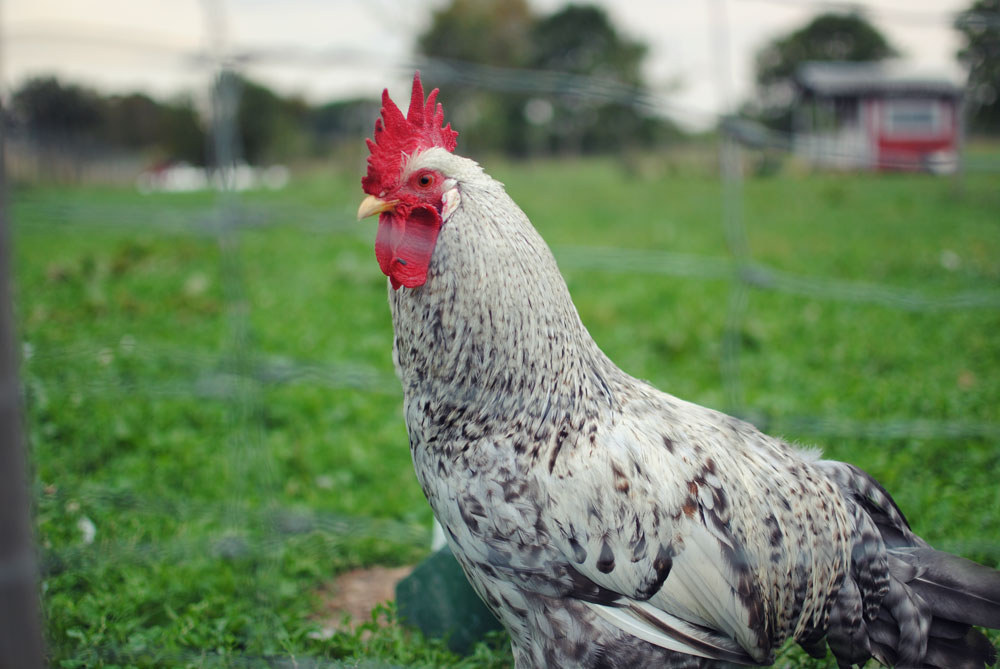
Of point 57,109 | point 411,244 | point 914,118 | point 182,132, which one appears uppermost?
point 182,132

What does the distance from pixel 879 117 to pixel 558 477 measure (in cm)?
910

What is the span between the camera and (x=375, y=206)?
164 centimetres

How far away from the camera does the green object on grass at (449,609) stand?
2275 millimetres

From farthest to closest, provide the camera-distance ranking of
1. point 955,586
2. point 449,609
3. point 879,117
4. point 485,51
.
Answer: point 485,51 → point 879,117 → point 449,609 → point 955,586

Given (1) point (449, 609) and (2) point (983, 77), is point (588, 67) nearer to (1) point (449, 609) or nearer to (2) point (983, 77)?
(2) point (983, 77)

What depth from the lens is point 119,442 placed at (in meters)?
3.46

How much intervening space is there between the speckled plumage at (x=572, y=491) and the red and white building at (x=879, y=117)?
1.45 metres

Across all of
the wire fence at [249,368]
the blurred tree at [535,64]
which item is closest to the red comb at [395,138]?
the wire fence at [249,368]

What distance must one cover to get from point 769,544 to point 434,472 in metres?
0.82

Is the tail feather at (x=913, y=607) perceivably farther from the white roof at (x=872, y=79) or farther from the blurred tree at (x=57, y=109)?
the blurred tree at (x=57, y=109)

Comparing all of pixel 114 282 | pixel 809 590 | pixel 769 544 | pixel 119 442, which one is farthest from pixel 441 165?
pixel 114 282

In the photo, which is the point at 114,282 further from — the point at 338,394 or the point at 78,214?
the point at 78,214

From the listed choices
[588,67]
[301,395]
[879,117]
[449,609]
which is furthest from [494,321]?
[588,67]

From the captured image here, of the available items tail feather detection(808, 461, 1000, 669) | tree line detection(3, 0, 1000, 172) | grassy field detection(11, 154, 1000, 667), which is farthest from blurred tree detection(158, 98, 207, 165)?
tail feather detection(808, 461, 1000, 669)
